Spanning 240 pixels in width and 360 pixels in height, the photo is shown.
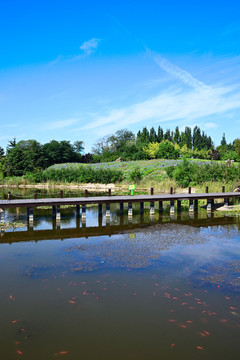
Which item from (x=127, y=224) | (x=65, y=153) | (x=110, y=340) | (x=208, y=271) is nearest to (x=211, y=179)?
(x=127, y=224)

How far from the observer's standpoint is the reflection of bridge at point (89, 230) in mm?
14703

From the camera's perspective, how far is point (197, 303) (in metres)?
7.54

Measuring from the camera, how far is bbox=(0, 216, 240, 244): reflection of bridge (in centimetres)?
1470

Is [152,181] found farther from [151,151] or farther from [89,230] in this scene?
[151,151]

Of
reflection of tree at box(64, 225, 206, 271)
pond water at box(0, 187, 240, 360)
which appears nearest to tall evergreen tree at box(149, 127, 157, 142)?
reflection of tree at box(64, 225, 206, 271)

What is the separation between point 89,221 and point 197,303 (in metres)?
12.5

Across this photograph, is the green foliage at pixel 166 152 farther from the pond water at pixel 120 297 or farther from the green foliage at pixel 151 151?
the pond water at pixel 120 297

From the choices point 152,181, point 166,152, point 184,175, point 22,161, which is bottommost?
point 152,181

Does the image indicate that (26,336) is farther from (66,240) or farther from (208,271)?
(66,240)

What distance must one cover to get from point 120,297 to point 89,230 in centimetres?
881

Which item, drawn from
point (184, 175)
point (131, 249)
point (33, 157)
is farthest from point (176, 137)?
point (131, 249)

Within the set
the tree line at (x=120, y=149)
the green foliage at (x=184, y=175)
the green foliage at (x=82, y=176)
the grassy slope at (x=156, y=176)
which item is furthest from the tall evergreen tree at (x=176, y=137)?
the green foliage at (x=184, y=175)

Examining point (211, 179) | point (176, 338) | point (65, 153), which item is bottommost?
point (176, 338)

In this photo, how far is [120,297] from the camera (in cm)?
789
